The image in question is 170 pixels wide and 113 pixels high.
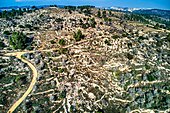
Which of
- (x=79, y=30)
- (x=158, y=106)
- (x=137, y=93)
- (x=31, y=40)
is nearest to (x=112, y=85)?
(x=137, y=93)

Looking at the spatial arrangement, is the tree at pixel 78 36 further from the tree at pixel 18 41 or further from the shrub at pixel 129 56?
the shrub at pixel 129 56

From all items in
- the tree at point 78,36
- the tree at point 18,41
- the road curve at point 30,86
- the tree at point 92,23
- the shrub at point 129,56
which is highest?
the tree at point 92,23

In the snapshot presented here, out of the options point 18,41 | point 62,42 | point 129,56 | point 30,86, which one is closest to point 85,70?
point 129,56

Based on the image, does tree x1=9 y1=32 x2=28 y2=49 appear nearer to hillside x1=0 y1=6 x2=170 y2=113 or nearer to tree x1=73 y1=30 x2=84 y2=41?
hillside x1=0 y1=6 x2=170 y2=113

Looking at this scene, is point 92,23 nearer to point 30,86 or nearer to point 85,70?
point 85,70

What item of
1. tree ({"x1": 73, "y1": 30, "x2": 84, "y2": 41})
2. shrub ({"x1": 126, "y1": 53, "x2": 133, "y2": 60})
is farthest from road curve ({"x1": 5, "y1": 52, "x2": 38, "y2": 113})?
shrub ({"x1": 126, "y1": 53, "x2": 133, "y2": 60})

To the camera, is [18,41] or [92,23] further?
[92,23]

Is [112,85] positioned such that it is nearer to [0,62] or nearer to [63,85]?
[63,85]

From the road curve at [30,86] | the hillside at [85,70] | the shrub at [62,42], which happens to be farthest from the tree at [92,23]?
the road curve at [30,86]
